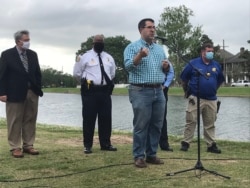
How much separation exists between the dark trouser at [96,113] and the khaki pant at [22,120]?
856mm

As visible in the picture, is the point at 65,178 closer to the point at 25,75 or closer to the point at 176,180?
the point at 176,180

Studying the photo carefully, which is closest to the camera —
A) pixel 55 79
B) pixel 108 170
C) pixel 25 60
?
pixel 108 170

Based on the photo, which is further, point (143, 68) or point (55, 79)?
point (55, 79)

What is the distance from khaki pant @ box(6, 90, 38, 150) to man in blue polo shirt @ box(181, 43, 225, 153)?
2.81 m

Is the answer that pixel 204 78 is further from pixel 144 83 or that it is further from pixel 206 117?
pixel 144 83

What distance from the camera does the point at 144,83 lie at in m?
6.14

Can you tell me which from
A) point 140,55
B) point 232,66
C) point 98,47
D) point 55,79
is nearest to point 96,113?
point 98,47

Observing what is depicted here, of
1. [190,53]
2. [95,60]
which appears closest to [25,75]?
[95,60]

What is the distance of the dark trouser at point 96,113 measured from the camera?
7477 millimetres

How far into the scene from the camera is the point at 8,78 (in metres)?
7.02

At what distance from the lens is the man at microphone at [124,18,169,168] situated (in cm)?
611

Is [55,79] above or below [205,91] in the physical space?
above

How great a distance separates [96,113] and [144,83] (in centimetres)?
173

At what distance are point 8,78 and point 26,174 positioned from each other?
1.85 m
